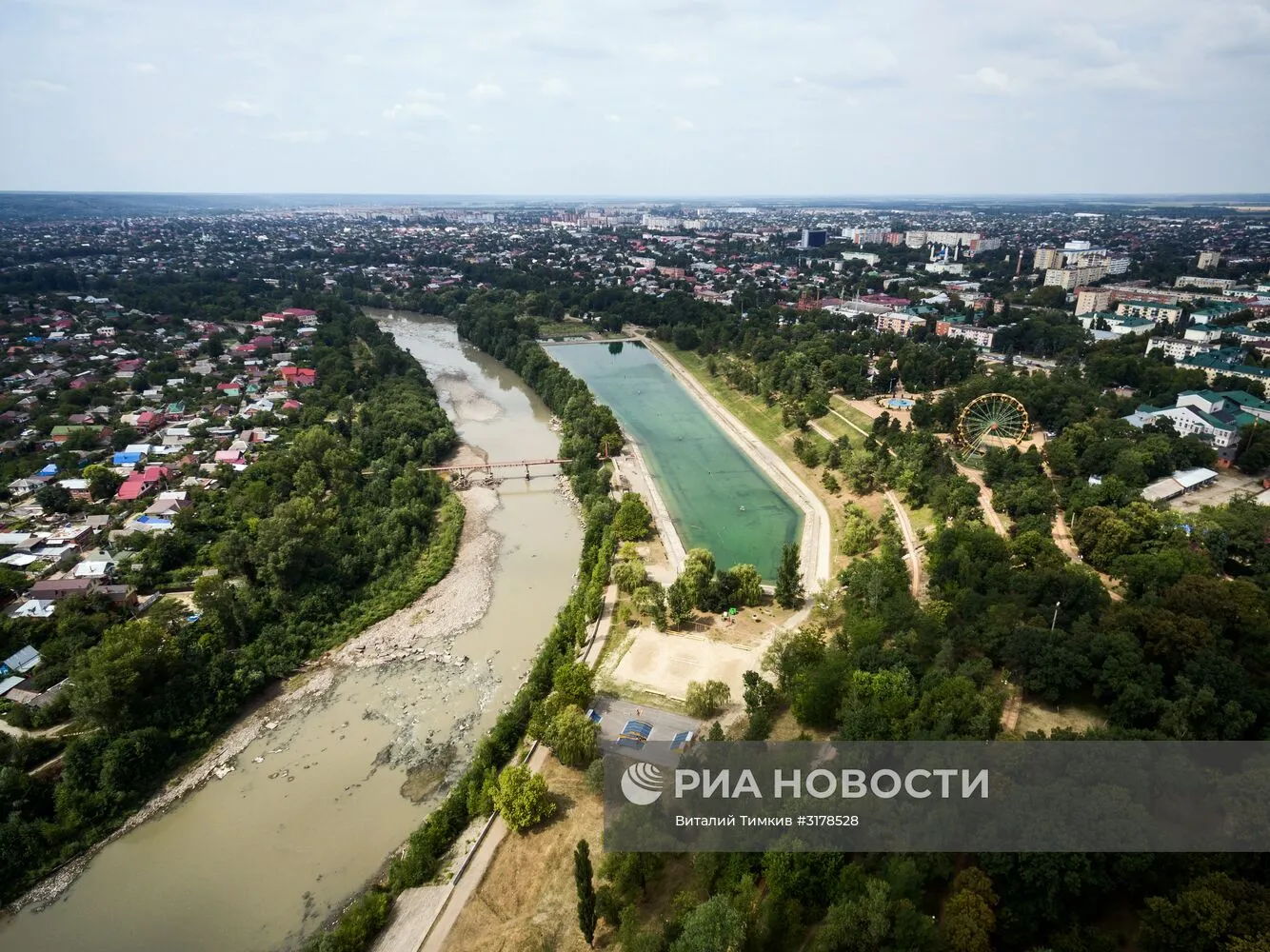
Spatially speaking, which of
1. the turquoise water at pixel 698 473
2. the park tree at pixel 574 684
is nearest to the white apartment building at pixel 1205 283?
the turquoise water at pixel 698 473

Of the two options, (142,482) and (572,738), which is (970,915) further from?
(142,482)

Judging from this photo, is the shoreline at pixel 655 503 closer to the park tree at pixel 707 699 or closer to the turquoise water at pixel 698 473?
the turquoise water at pixel 698 473

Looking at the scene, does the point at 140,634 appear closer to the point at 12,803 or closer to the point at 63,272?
the point at 12,803

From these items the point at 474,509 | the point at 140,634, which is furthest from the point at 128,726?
the point at 474,509

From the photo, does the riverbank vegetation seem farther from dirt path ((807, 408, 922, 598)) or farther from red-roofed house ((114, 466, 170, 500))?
red-roofed house ((114, 466, 170, 500))

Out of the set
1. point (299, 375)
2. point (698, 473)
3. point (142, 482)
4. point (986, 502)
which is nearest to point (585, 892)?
point (986, 502)

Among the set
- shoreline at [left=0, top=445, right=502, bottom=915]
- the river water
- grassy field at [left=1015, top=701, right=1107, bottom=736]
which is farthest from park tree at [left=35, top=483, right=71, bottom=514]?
grassy field at [left=1015, top=701, right=1107, bottom=736]

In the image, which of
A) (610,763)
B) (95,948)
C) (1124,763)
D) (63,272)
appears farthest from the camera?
(63,272)
